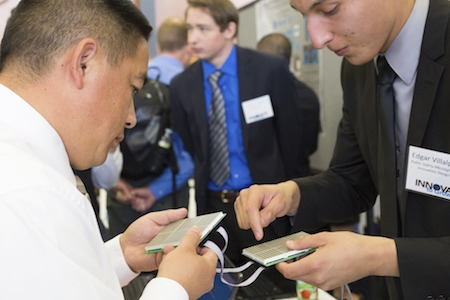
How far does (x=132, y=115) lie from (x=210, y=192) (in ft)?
5.66

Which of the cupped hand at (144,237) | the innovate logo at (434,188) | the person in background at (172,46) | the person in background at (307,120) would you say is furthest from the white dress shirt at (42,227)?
the person in background at (172,46)

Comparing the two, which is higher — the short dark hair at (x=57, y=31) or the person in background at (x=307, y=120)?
the short dark hair at (x=57, y=31)

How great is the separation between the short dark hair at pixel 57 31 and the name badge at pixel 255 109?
1.67 metres

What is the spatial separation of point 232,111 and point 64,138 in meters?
1.85

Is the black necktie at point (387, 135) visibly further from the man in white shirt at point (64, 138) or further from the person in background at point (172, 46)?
the person in background at point (172, 46)

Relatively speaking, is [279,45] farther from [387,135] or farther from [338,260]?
[338,260]

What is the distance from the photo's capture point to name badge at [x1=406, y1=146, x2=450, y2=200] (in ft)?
3.93

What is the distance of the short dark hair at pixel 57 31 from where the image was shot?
3.12ft

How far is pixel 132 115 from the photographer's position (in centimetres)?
115

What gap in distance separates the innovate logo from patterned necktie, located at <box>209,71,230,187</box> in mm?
1588

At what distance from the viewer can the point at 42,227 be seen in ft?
2.45

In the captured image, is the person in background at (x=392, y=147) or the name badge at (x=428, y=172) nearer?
the person in background at (x=392, y=147)

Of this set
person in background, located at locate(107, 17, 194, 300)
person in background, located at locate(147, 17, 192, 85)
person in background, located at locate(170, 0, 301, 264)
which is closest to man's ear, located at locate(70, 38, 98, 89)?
person in background, located at locate(170, 0, 301, 264)

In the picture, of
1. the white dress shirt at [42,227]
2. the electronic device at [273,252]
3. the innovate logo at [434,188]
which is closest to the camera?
the white dress shirt at [42,227]
